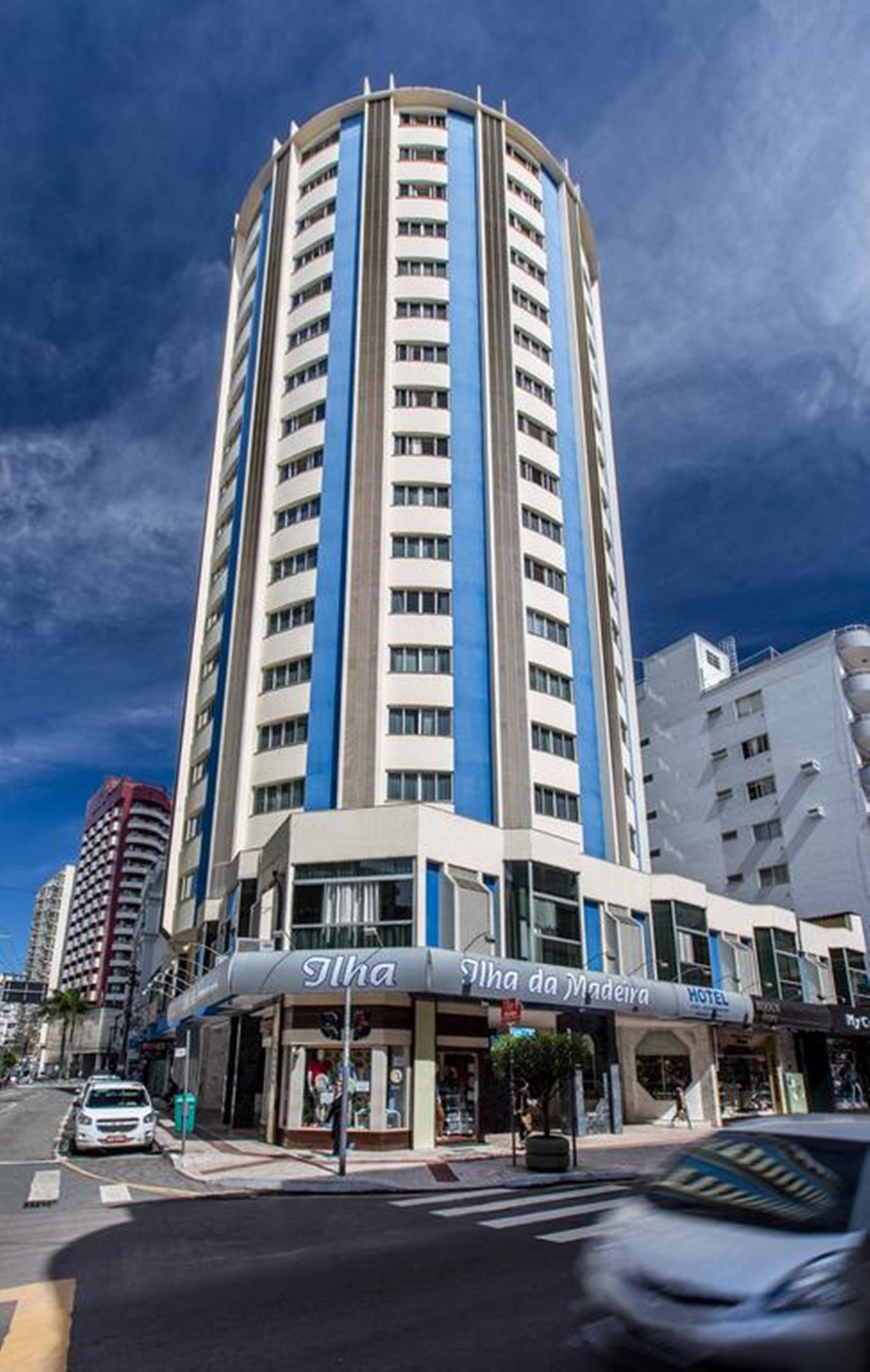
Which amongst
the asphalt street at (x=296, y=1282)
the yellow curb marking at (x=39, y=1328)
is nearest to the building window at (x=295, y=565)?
the asphalt street at (x=296, y=1282)

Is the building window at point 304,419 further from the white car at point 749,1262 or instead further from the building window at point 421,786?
the white car at point 749,1262

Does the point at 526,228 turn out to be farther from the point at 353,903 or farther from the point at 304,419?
the point at 353,903

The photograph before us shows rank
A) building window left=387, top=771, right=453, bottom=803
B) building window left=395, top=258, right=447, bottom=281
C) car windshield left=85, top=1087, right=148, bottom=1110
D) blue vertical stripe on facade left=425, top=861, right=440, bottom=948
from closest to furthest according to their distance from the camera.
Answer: car windshield left=85, top=1087, right=148, bottom=1110
blue vertical stripe on facade left=425, top=861, right=440, bottom=948
building window left=387, top=771, right=453, bottom=803
building window left=395, top=258, right=447, bottom=281

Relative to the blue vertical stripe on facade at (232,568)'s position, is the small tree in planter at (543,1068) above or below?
below

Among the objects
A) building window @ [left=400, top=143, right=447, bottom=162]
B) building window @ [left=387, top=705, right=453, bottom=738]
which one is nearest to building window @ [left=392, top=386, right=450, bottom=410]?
building window @ [left=387, top=705, right=453, bottom=738]

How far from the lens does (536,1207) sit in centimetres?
1262

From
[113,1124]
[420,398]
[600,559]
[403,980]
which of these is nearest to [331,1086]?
[403,980]

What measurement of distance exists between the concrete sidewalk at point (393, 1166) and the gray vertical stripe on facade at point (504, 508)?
11.5m

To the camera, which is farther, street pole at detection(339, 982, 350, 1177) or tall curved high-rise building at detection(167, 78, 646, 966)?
tall curved high-rise building at detection(167, 78, 646, 966)

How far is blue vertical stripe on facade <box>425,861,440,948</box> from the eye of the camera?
Answer: 80.7ft

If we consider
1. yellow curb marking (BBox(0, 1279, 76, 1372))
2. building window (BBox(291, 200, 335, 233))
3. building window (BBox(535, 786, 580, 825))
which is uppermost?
building window (BBox(291, 200, 335, 233))

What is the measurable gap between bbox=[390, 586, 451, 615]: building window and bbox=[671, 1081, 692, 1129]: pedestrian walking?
20291mm

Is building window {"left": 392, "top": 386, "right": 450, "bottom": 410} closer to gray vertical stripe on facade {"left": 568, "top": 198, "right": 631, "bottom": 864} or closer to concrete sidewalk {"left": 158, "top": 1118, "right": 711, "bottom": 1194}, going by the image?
gray vertical stripe on facade {"left": 568, "top": 198, "right": 631, "bottom": 864}

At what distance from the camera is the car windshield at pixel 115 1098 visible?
70.7 feet
